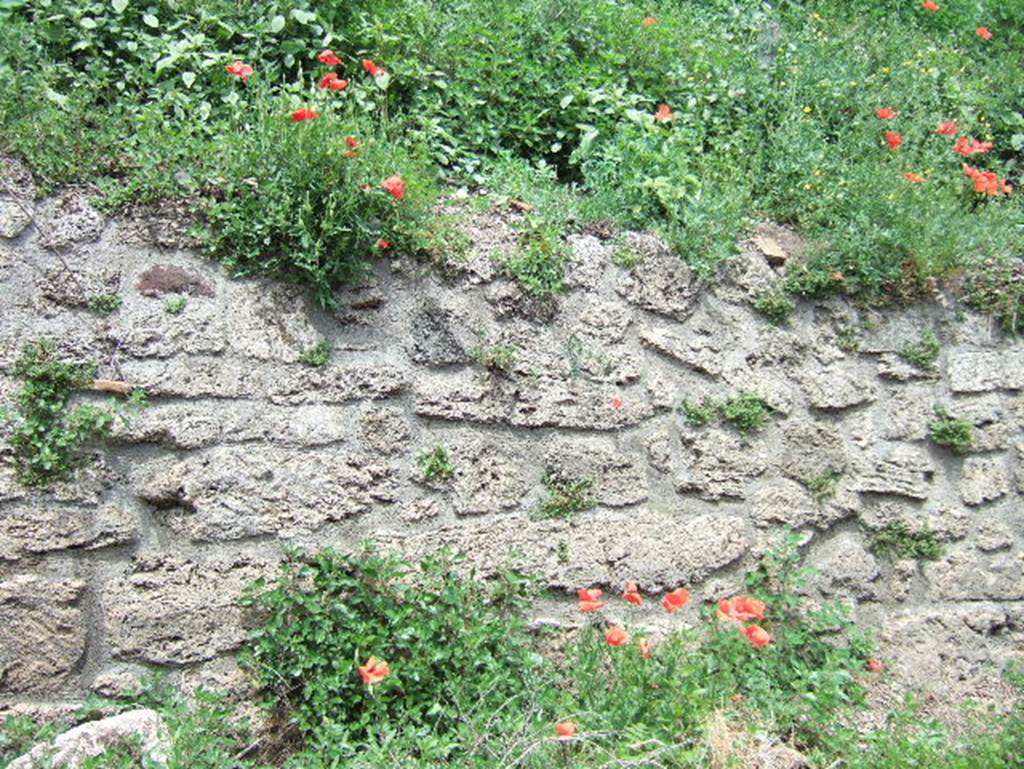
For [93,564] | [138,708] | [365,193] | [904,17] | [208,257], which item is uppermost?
[904,17]

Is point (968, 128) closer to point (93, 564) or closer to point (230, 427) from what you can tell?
point (230, 427)

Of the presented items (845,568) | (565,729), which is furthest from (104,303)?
(845,568)

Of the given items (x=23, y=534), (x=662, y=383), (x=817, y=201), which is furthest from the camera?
(x=817, y=201)

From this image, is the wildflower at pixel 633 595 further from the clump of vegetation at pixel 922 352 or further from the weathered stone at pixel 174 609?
the clump of vegetation at pixel 922 352

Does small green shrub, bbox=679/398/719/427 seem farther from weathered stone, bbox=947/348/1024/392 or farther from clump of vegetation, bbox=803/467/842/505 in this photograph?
weathered stone, bbox=947/348/1024/392

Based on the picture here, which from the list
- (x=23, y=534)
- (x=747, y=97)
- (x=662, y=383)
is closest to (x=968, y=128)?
(x=747, y=97)

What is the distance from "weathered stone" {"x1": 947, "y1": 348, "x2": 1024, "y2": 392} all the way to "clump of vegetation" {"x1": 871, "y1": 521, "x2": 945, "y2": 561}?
1.81 ft

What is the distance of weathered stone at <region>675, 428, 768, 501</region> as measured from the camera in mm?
3591

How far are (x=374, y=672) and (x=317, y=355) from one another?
37.6 inches

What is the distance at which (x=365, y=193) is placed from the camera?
10.7 ft

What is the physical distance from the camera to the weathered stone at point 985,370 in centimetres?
398

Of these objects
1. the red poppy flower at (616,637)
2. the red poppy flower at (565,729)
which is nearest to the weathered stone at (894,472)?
the red poppy flower at (616,637)

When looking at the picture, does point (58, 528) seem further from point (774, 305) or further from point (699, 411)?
point (774, 305)

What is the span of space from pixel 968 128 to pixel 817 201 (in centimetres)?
120
